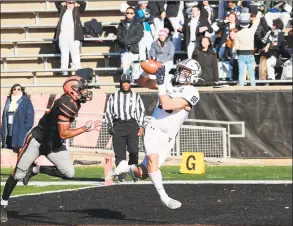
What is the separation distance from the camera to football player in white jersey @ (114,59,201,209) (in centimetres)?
1075

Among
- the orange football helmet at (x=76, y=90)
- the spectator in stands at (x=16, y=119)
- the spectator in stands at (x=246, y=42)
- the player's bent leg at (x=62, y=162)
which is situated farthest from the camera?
the spectator in stands at (x=246, y=42)

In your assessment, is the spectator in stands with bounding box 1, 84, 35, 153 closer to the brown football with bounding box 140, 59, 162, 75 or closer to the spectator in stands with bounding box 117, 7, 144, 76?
the spectator in stands with bounding box 117, 7, 144, 76

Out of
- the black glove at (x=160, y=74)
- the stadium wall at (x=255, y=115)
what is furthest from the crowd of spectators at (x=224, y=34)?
the black glove at (x=160, y=74)

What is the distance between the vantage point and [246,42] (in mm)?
20484

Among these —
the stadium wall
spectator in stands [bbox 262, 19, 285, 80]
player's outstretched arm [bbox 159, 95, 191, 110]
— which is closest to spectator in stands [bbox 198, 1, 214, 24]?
spectator in stands [bbox 262, 19, 285, 80]

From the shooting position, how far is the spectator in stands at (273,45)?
830 inches

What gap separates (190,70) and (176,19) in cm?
1118

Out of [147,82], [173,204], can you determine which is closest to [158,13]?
[147,82]

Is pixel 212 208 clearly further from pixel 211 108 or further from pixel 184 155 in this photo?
pixel 211 108

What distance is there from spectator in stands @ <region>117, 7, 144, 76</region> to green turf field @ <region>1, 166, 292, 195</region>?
268 cm

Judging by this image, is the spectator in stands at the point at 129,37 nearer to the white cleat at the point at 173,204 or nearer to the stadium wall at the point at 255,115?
the stadium wall at the point at 255,115

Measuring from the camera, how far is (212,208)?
43.6 ft

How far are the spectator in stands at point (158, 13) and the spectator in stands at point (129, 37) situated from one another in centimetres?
72

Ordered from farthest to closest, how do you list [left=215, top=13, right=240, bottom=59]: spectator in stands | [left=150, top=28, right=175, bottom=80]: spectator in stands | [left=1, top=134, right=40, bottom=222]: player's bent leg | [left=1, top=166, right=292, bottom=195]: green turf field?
1. [left=215, top=13, right=240, bottom=59]: spectator in stands
2. [left=150, top=28, right=175, bottom=80]: spectator in stands
3. [left=1, top=166, right=292, bottom=195]: green turf field
4. [left=1, top=134, right=40, bottom=222]: player's bent leg
